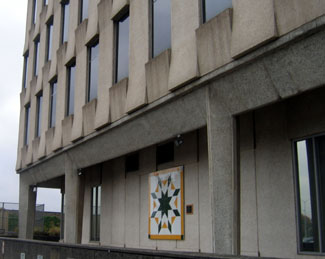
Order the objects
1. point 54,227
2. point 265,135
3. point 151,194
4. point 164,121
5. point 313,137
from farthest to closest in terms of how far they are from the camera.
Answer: point 54,227
point 151,194
point 164,121
point 265,135
point 313,137

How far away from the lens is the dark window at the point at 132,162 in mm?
18881

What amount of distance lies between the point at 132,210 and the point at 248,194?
23.8 feet

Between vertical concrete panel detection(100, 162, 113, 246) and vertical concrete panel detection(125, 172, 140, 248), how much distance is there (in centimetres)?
179

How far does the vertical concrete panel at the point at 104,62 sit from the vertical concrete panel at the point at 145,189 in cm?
215

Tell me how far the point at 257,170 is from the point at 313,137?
192 centimetres

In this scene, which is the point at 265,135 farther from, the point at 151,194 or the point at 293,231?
the point at 151,194

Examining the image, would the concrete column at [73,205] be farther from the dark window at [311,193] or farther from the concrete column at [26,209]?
the dark window at [311,193]

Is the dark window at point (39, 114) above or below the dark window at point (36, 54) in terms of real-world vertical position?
below

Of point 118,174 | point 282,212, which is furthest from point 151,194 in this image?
point 282,212

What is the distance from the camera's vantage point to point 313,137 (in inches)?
422

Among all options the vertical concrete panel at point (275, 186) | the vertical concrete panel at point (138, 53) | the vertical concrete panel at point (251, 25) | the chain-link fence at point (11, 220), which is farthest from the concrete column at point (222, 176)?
the chain-link fence at point (11, 220)

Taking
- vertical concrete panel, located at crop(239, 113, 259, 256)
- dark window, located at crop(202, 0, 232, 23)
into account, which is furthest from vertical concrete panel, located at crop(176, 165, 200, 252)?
dark window, located at crop(202, 0, 232, 23)

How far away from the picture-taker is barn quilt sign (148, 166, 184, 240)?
15.3 meters

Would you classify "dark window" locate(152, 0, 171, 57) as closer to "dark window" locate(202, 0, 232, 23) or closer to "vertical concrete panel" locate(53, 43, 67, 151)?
"dark window" locate(202, 0, 232, 23)
